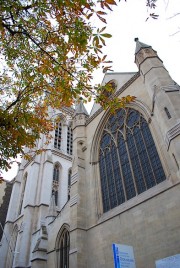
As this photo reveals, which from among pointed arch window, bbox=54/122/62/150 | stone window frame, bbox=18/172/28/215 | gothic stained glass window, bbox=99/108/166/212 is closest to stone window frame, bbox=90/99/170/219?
gothic stained glass window, bbox=99/108/166/212

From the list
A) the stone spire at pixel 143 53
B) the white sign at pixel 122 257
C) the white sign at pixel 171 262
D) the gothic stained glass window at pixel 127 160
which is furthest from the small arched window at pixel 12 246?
the stone spire at pixel 143 53

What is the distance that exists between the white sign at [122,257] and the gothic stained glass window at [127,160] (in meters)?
3.65

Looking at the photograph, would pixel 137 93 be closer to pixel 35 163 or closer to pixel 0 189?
pixel 35 163

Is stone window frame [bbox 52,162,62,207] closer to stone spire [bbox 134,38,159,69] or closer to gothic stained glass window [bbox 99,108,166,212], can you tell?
gothic stained glass window [bbox 99,108,166,212]

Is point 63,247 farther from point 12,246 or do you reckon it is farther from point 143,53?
point 143,53

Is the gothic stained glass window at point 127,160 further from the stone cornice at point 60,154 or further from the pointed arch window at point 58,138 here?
the pointed arch window at point 58,138

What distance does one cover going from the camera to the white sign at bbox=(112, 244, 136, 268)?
6.65m

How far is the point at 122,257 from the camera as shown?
682cm

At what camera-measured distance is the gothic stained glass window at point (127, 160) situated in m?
10.5

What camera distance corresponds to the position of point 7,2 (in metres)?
3.78

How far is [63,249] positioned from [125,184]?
5.55 metres

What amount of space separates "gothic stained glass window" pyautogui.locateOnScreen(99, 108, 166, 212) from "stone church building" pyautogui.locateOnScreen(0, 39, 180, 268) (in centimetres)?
5

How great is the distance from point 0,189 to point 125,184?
23.2 metres

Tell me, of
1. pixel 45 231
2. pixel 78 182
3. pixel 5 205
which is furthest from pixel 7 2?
pixel 5 205
